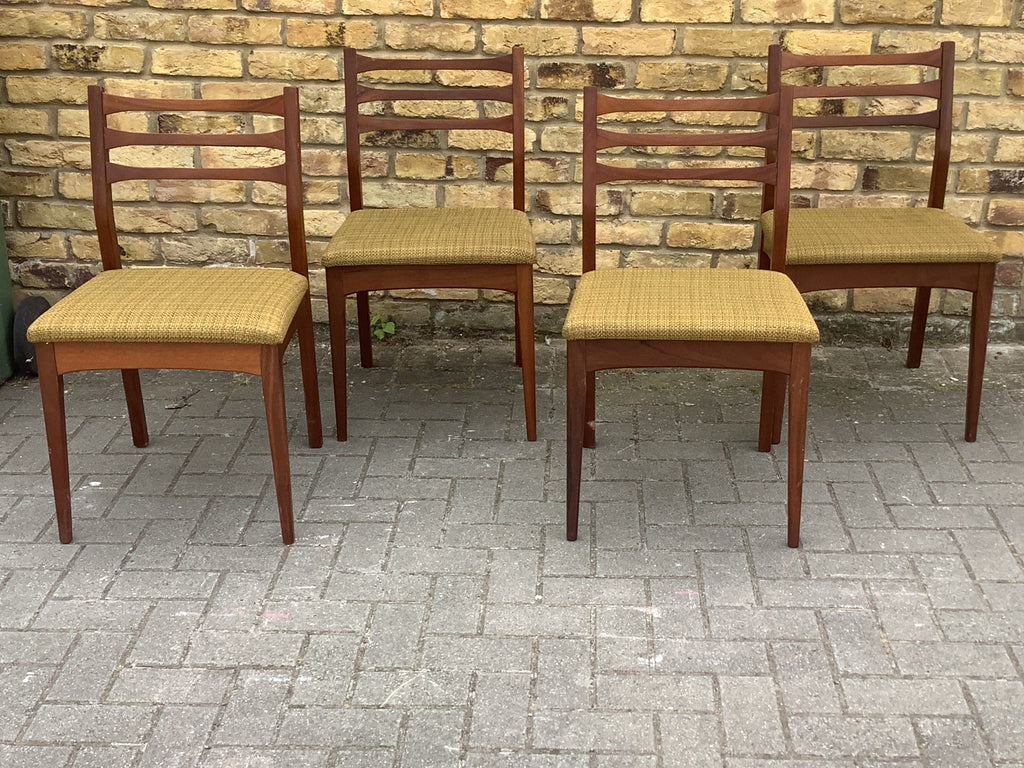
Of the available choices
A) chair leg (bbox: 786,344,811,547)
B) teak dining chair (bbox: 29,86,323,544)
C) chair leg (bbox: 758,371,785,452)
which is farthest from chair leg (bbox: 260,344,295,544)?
chair leg (bbox: 758,371,785,452)

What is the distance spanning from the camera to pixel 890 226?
307cm

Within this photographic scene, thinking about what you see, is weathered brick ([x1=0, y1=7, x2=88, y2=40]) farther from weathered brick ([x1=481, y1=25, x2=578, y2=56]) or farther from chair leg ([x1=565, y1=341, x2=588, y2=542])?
chair leg ([x1=565, y1=341, x2=588, y2=542])

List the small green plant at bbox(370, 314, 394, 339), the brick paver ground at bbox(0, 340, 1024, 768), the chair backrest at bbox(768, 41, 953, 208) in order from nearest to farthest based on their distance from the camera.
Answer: the brick paver ground at bbox(0, 340, 1024, 768)
the chair backrest at bbox(768, 41, 953, 208)
the small green plant at bbox(370, 314, 394, 339)

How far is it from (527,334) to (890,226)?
1.05 m

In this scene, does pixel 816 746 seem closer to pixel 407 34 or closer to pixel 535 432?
pixel 535 432

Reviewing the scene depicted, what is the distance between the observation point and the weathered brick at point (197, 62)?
143 inches

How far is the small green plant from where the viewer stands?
3.91m

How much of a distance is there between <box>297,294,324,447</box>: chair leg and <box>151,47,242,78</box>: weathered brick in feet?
3.66

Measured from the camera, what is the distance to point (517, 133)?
10.8 feet

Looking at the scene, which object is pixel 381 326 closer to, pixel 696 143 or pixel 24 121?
pixel 24 121

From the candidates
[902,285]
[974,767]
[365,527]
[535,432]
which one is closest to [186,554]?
[365,527]

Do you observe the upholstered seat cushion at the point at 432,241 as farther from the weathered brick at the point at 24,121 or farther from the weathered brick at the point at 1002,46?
the weathered brick at the point at 1002,46

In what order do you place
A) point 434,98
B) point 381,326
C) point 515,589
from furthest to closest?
point 381,326, point 434,98, point 515,589

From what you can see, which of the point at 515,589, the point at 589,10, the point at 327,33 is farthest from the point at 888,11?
the point at 515,589
